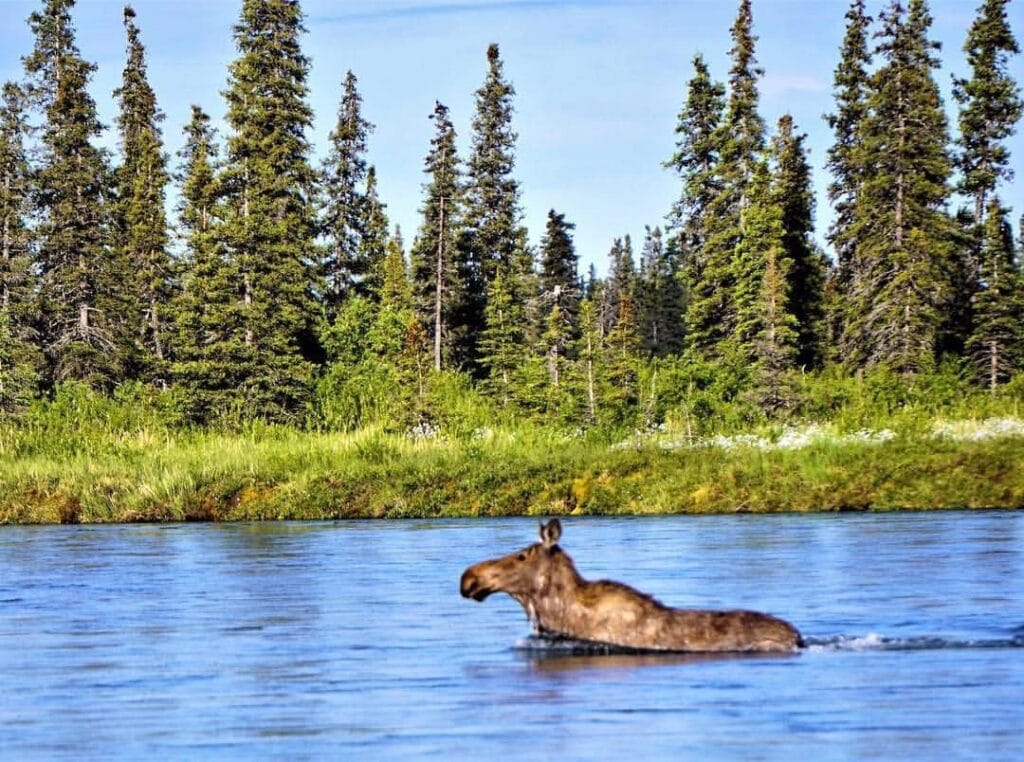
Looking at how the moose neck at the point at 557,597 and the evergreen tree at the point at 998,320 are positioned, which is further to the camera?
the evergreen tree at the point at 998,320

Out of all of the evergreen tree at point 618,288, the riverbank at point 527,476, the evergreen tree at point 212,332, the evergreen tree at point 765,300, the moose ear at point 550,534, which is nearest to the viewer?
the moose ear at point 550,534

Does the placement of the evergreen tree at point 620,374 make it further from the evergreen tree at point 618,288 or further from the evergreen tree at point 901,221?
the evergreen tree at point 618,288

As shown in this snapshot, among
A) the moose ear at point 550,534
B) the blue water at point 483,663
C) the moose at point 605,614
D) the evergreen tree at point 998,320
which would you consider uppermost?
the evergreen tree at point 998,320

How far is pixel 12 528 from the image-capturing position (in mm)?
37156

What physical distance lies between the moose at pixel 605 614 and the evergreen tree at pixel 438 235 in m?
70.9

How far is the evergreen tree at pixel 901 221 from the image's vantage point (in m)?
62.3

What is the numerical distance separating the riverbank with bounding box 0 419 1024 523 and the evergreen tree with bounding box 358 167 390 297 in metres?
44.4

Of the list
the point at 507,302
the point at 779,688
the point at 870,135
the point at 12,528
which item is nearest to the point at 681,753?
the point at 779,688

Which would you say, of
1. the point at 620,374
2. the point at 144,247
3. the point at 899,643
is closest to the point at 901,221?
the point at 620,374

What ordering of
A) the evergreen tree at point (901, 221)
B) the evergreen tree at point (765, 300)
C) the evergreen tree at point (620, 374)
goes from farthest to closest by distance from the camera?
the evergreen tree at point (901, 221)
the evergreen tree at point (765, 300)
the evergreen tree at point (620, 374)

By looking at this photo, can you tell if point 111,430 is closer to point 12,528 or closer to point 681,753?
point 12,528

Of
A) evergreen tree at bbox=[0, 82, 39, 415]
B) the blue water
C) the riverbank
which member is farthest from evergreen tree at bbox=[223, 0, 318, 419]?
the blue water

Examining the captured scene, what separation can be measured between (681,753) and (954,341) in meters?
64.6

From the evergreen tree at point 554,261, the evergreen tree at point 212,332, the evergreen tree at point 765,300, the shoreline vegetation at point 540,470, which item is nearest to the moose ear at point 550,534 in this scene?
the shoreline vegetation at point 540,470
